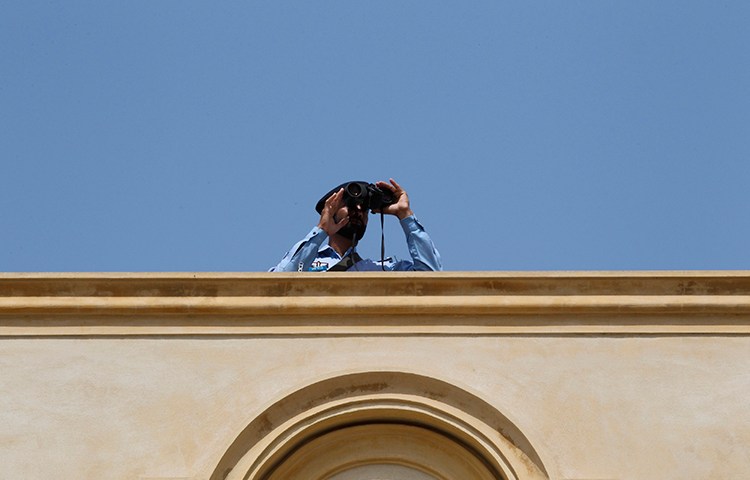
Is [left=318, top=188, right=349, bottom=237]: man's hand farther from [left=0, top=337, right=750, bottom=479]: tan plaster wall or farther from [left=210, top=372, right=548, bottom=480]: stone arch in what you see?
[left=210, top=372, right=548, bottom=480]: stone arch

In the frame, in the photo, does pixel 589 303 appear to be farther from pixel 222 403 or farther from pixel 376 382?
pixel 222 403

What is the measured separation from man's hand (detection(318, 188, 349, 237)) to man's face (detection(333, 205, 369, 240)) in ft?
0.08

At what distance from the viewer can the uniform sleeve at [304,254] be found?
39.3 ft

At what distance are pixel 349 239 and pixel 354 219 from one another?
0.87ft

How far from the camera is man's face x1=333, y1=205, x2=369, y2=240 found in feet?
40.4

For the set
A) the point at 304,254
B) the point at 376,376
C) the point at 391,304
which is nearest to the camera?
the point at 376,376

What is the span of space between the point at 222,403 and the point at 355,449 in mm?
840

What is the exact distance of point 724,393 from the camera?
10.1 meters

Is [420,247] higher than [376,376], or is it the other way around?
[420,247]

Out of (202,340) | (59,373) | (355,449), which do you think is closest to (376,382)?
(355,449)

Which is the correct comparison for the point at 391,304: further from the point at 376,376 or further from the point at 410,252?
the point at 410,252

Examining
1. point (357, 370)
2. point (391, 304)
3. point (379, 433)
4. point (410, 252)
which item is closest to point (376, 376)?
point (357, 370)

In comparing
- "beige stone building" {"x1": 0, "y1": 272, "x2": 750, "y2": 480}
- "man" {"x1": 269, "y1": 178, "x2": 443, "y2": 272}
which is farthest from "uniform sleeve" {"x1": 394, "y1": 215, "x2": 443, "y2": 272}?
"beige stone building" {"x1": 0, "y1": 272, "x2": 750, "y2": 480}

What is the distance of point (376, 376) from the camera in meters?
10.1
